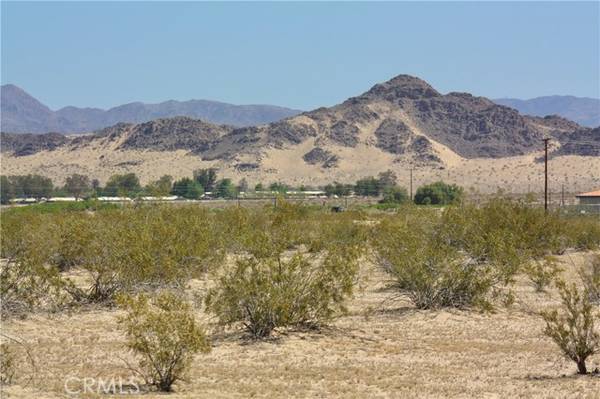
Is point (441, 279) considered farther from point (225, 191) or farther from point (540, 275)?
point (225, 191)

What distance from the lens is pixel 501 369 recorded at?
15656 mm

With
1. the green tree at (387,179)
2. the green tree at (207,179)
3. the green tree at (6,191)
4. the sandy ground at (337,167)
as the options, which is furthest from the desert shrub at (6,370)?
the sandy ground at (337,167)

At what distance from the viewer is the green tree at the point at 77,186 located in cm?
9990

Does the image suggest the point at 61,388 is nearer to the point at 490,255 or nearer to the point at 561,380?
the point at 561,380

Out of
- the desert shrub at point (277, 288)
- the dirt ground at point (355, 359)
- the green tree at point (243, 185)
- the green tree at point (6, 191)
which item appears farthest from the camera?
the green tree at point (243, 185)

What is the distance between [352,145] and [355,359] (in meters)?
127

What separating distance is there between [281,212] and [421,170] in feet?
325

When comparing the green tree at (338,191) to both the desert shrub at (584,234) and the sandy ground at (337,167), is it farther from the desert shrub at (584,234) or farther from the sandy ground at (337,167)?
the desert shrub at (584,234)

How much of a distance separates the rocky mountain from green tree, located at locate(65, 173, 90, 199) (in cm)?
1388

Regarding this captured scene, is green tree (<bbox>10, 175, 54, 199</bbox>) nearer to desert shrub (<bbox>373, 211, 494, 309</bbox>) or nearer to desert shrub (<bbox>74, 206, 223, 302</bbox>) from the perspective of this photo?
desert shrub (<bbox>74, 206, 223, 302</bbox>)

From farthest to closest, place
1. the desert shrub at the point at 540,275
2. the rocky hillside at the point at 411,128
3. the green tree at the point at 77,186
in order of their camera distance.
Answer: the rocky hillside at the point at 411,128
the green tree at the point at 77,186
the desert shrub at the point at 540,275

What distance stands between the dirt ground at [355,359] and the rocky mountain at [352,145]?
3870 inches

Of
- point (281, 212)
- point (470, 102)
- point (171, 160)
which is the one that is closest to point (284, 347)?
point (281, 212)

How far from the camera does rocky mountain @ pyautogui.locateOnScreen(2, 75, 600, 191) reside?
131 meters
